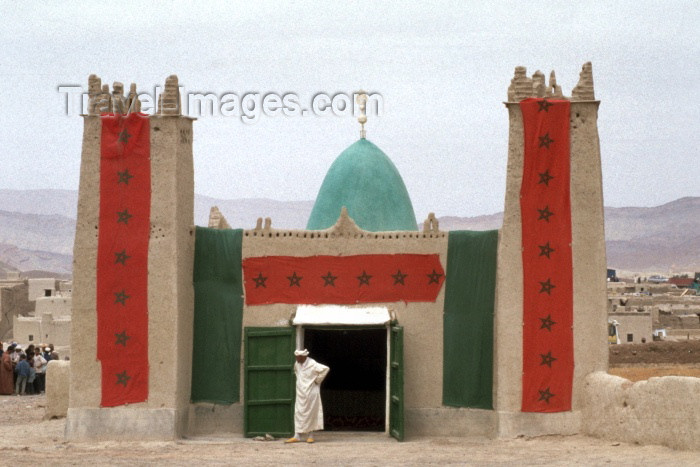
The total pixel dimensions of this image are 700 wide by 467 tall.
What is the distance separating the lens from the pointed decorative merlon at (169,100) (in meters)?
17.4

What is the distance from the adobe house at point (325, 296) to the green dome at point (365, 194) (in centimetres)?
197

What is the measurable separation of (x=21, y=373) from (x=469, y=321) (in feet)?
40.0

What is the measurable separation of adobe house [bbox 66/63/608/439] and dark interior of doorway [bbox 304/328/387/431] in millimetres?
1980

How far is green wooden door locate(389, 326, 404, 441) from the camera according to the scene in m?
17.0

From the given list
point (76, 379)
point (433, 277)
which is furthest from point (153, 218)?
point (433, 277)

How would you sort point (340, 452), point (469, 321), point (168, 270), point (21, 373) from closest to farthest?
point (340, 452), point (168, 270), point (469, 321), point (21, 373)

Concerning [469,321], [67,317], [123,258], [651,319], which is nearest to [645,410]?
[469,321]

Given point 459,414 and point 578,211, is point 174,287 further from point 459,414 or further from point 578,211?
point 578,211

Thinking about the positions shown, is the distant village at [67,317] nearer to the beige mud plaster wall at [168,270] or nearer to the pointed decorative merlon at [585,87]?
the beige mud plaster wall at [168,270]

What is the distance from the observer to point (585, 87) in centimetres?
1711

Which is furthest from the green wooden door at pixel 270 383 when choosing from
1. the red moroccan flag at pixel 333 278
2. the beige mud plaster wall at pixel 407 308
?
the red moroccan flag at pixel 333 278

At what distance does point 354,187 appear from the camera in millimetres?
20203

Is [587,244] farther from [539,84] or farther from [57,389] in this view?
[57,389]

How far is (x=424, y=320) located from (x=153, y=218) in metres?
3.90
